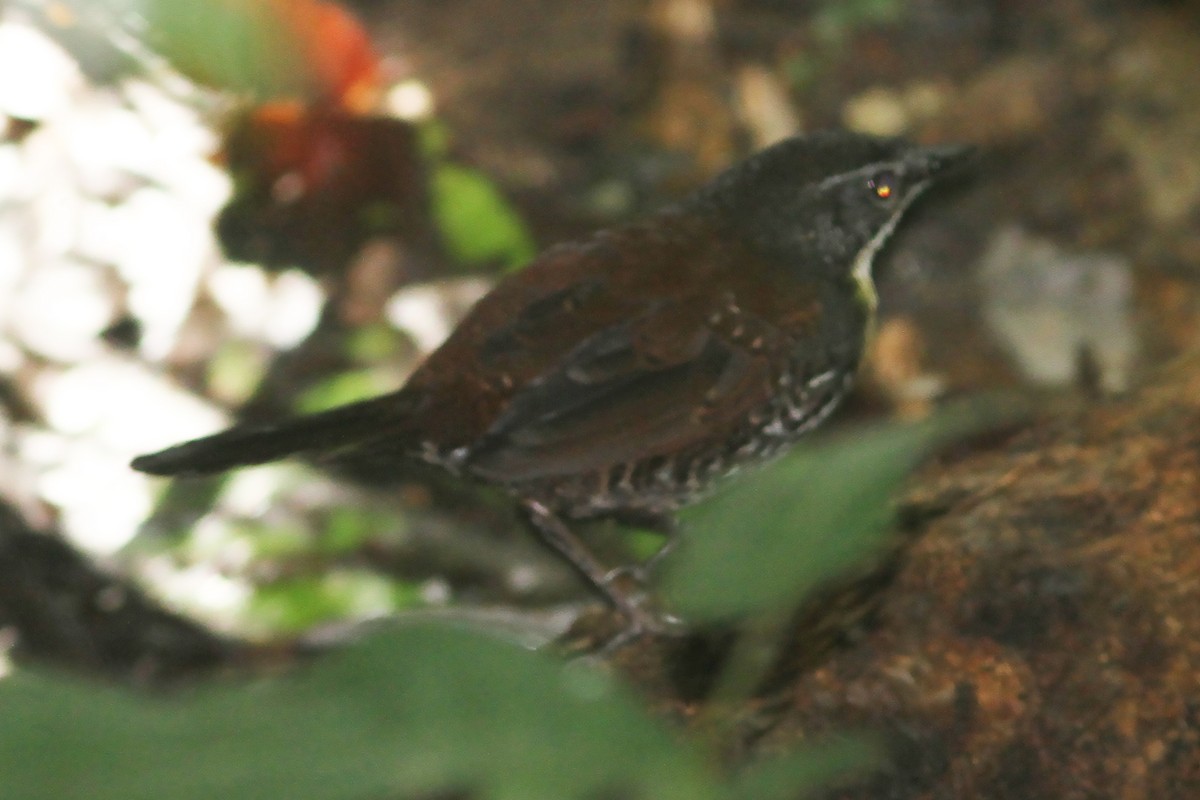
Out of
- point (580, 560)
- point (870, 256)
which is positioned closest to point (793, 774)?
point (580, 560)

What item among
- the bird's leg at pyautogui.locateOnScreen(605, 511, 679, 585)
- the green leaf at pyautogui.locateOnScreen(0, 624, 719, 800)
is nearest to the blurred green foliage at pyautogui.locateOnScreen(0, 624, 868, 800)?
the green leaf at pyautogui.locateOnScreen(0, 624, 719, 800)

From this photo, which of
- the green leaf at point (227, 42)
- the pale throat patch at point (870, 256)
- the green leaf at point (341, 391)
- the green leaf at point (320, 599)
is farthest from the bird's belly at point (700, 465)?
the green leaf at point (341, 391)

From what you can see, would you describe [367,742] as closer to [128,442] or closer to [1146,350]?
[128,442]

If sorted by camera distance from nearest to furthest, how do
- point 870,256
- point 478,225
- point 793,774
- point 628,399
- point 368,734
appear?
1. point 368,734
2. point 793,774
3. point 628,399
4. point 870,256
5. point 478,225

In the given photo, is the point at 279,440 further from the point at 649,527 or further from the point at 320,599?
the point at 320,599

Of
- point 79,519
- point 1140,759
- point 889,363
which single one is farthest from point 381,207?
point 1140,759

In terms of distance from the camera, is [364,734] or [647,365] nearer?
[364,734]
